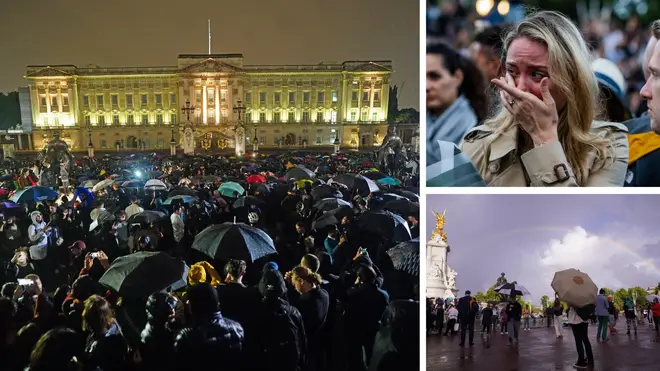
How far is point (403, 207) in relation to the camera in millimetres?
3006

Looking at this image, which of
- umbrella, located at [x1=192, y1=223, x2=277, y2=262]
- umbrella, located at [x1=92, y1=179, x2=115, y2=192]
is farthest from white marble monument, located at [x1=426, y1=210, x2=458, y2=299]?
umbrella, located at [x1=92, y1=179, x2=115, y2=192]

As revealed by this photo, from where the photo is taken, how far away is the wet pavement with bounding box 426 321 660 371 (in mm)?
2986

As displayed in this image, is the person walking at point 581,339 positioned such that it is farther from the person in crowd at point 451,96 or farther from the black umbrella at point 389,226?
the person in crowd at point 451,96

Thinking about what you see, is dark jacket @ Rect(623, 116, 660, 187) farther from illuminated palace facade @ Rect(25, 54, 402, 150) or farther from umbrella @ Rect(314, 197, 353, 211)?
umbrella @ Rect(314, 197, 353, 211)

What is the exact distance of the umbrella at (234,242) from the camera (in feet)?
9.27

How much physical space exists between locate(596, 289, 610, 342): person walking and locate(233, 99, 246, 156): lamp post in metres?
2.30

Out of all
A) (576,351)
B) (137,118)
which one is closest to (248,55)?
(137,118)

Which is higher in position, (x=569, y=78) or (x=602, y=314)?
(x=569, y=78)

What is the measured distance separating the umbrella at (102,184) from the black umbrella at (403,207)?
5.34 feet

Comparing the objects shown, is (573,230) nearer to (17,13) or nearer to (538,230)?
(538,230)

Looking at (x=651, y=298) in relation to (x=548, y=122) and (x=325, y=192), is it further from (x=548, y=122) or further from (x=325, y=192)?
(x=325, y=192)

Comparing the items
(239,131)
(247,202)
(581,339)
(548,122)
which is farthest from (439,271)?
(239,131)

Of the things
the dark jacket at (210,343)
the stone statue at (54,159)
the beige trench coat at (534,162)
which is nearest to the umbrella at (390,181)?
the beige trench coat at (534,162)

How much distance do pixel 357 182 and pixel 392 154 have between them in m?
0.27
